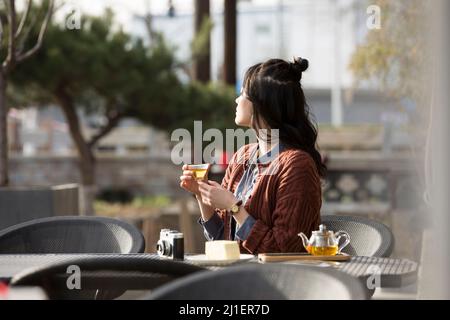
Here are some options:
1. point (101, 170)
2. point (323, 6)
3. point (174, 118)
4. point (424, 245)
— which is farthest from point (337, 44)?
point (424, 245)

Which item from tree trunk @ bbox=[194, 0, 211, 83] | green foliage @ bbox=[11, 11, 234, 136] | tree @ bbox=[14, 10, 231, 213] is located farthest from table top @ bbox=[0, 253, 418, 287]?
tree @ bbox=[14, 10, 231, 213]

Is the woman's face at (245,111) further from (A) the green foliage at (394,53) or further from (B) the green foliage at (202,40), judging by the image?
(B) the green foliage at (202,40)

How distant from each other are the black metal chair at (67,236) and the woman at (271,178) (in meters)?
0.38

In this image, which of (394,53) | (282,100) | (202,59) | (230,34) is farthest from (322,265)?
(202,59)

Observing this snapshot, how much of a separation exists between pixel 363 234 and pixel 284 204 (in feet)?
1.55

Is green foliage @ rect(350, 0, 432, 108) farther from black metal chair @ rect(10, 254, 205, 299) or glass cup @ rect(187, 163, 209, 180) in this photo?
black metal chair @ rect(10, 254, 205, 299)

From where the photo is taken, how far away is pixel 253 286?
1.82 metres

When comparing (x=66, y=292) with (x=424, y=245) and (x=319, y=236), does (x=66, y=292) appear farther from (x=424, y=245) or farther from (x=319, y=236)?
(x=424, y=245)

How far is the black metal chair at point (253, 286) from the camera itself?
1812 mm

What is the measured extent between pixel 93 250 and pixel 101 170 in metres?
14.3

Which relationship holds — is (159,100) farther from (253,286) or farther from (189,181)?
(253,286)

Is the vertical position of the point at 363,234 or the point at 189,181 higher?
the point at 189,181

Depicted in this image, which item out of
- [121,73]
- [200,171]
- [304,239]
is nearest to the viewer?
[304,239]
